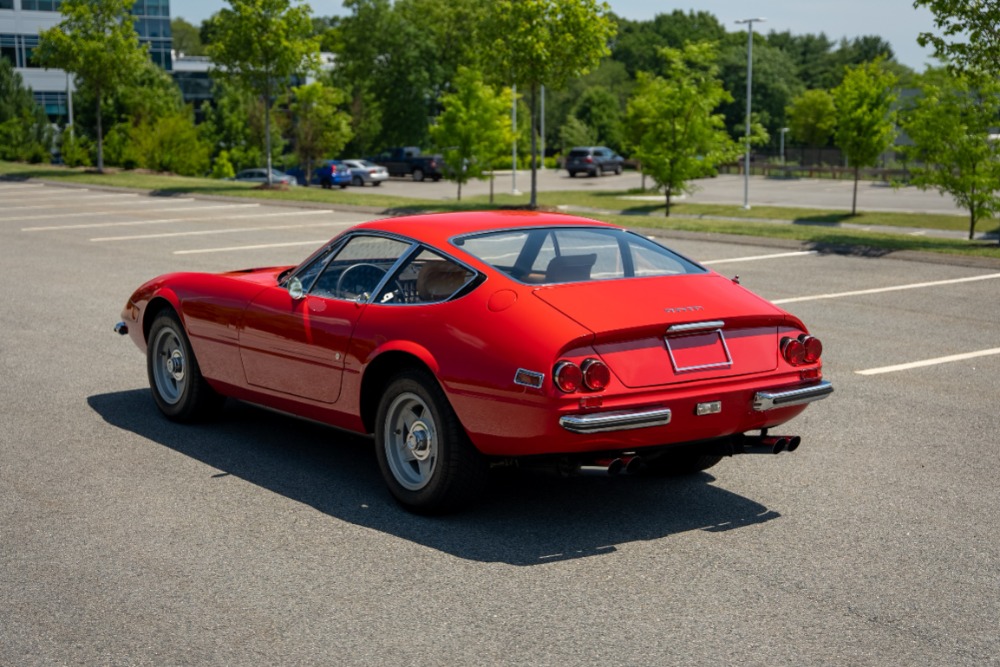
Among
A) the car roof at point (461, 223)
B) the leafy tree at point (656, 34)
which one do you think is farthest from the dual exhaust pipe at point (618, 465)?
the leafy tree at point (656, 34)

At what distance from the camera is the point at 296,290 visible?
691 cm

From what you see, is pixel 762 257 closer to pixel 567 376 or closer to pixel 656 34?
pixel 567 376

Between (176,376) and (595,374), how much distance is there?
12.0ft

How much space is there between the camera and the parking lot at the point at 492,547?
450 cm

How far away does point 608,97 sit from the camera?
8981cm

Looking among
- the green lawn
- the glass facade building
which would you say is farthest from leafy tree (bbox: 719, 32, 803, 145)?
the green lawn

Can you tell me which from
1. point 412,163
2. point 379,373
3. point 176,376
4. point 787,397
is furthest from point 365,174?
point 787,397

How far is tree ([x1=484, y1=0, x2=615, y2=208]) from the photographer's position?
3131cm

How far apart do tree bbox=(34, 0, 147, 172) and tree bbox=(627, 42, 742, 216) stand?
66.8ft

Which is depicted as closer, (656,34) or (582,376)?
(582,376)

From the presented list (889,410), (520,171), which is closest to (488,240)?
(889,410)

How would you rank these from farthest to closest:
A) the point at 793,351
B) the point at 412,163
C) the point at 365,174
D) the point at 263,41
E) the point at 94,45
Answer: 1. the point at 412,163
2. the point at 365,174
3. the point at 94,45
4. the point at 263,41
5. the point at 793,351

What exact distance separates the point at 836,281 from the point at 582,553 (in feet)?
37.4

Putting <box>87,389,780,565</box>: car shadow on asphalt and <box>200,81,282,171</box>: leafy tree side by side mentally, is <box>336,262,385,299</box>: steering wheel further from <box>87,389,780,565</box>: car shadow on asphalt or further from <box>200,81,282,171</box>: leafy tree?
<box>200,81,282,171</box>: leafy tree
